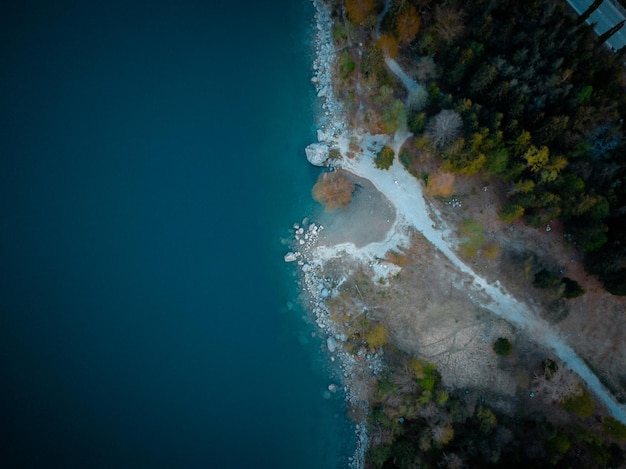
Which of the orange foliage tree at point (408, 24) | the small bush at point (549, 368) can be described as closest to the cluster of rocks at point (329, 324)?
the small bush at point (549, 368)

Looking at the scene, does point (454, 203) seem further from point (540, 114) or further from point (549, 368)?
point (549, 368)

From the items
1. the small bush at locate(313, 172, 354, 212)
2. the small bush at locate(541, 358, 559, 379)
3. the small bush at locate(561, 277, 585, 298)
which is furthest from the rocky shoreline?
the small bush at locate(561, 277, 585, 298)

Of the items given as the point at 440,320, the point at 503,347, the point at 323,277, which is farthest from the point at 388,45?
the point at 503,347

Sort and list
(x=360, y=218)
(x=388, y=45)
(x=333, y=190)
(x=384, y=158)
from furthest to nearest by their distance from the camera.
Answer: (x=360, y=218), (x=333, y=190), (x=388, y=45), (x=384, y=158)

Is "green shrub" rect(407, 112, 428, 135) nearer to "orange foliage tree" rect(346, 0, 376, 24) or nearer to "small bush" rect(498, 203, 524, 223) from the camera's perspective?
"small bush" rect(498, 203, 524, 223)

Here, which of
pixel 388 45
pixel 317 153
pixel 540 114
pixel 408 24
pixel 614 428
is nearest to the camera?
pixel 540 114

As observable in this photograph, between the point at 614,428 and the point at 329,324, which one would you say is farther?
the point at 329,324

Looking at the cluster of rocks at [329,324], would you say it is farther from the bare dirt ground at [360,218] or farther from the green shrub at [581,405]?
the green shrub at [581,405]

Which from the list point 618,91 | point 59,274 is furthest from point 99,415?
point 618,91
